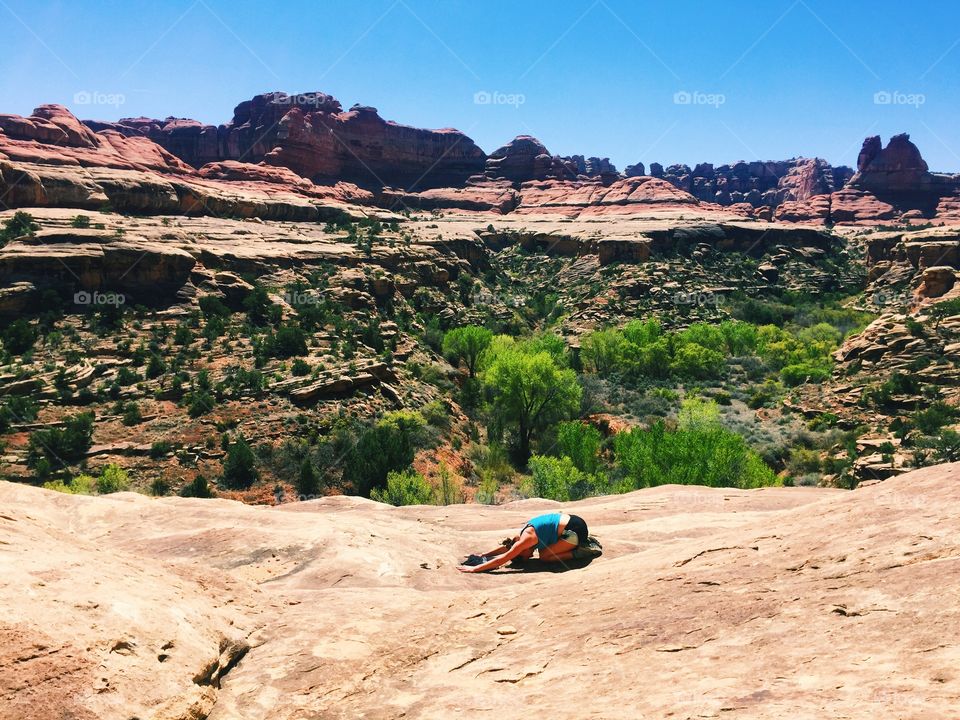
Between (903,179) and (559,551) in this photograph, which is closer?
(559,551)

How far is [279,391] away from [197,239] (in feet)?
95.6

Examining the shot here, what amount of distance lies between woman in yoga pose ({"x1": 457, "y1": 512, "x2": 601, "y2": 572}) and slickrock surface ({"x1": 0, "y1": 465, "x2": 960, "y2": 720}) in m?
0.41

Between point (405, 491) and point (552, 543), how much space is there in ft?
65.0

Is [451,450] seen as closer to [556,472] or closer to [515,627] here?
[556,472]

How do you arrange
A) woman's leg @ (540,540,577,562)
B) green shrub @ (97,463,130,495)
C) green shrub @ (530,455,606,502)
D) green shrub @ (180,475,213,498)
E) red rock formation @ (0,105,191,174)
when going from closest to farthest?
woman's leg @ (540,540,577,562), green shrub @ (530,455,606,502), green shrub @ (97,463,130,495), green shrub @ (180,475,213,498), red rock formation @ (0,105,191,174)

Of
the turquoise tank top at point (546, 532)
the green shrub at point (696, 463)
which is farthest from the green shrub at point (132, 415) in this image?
the turquoise tank top at point (546, 532)

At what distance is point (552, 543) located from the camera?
30.1 ft

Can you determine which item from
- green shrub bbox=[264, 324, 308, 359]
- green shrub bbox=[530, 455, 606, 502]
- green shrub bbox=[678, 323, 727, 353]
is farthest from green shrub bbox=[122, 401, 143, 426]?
green shrub bbox=[678, 323, 727, 353]

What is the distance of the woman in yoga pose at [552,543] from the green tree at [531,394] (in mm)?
30623

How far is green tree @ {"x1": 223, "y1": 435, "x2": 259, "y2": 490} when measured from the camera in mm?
31736

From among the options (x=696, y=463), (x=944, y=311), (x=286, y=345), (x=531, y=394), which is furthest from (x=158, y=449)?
(x=944, y=311)

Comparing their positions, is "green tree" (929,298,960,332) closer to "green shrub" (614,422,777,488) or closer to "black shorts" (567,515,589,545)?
"green shrub" (614,422,777,488)

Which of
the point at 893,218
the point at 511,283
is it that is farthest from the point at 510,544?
the point at 893,218

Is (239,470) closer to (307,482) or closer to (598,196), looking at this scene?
(307,482)
